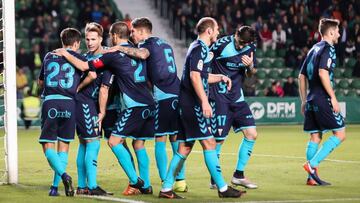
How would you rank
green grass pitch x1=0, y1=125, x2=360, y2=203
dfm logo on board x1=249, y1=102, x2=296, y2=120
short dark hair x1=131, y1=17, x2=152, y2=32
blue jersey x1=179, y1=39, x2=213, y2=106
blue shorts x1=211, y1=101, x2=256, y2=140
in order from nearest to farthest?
blue jersey x1=179, y1=39, x2=213, y2=106 → green grass pitch x1=0, y1=125, x2=360, y2=203 → short dark hair x1=131, y1=17, x2=152, y2=32 → blue shorts x1=211, y1=101, x2=256, y2=140 → dfm logo on board x1=249, y1=102, x2=296, y2=120

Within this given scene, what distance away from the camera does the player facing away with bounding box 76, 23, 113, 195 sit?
10.7m

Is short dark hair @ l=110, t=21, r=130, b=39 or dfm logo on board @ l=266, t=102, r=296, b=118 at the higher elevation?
short dark hair @ l=110, t=21, r=130, b=39

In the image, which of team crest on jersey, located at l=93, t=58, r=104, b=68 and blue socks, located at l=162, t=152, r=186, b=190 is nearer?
blue socks, located at l=162, t=152, r=186, b=190

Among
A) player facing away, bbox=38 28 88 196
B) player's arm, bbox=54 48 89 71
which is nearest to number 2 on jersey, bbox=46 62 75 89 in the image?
player facing away, bbox=38 28 88 196

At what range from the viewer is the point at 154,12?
1378 inches

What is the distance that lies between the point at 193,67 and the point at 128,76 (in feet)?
3.17

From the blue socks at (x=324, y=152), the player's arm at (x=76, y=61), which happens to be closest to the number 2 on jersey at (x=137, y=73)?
the player's arm at (x=76, y=61)

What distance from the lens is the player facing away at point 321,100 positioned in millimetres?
11664

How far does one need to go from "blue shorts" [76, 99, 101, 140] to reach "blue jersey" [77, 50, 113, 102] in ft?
0.27

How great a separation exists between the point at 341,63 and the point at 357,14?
248 centimetres

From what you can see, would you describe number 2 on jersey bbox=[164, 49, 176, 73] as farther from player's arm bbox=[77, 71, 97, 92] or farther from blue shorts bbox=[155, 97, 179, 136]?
player's arm bbox=[77, 71, 97, 92]

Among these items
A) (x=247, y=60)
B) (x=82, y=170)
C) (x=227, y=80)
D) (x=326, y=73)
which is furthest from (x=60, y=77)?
(x=326, y=73)

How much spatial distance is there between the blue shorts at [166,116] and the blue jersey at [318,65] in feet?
6.53

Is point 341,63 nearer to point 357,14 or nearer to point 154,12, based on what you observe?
point 357,14
